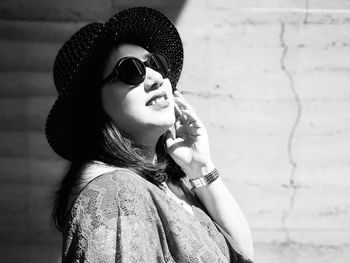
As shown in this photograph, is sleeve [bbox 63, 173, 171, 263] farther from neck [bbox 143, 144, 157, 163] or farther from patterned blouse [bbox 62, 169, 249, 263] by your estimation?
neck [bbox 143, 144, 157, 163]

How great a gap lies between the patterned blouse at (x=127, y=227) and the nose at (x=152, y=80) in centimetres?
32

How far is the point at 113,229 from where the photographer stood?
4.86 feet

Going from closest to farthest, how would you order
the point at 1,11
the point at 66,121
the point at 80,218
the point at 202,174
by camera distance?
the point at 80,218 → the point at 66,121 → the point at 202,174 → the point at 1,11

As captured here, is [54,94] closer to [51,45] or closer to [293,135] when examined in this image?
[51,45]

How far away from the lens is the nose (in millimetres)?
1790

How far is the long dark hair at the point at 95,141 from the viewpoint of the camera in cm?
174

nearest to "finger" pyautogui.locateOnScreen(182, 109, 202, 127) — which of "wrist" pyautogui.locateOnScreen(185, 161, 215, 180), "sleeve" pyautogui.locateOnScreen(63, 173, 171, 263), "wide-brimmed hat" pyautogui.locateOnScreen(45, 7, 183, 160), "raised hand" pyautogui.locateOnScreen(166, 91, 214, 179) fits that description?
"raised hand" pyautogui.locateOnScreen(166, 91, 214, 179)

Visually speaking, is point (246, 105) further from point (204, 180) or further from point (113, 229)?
point (113, 229)

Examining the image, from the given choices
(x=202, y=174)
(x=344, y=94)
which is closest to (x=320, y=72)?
(x=344, y=94)

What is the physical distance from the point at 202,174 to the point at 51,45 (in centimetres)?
133

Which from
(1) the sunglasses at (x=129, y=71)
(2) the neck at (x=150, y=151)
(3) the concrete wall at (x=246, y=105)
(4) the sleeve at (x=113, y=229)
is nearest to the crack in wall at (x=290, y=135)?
(3) the concrete wall at (x=246, y=105)

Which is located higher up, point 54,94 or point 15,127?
point 54,94

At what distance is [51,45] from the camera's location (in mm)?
2896

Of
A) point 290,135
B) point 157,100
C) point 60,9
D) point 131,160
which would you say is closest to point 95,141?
point 131,160
